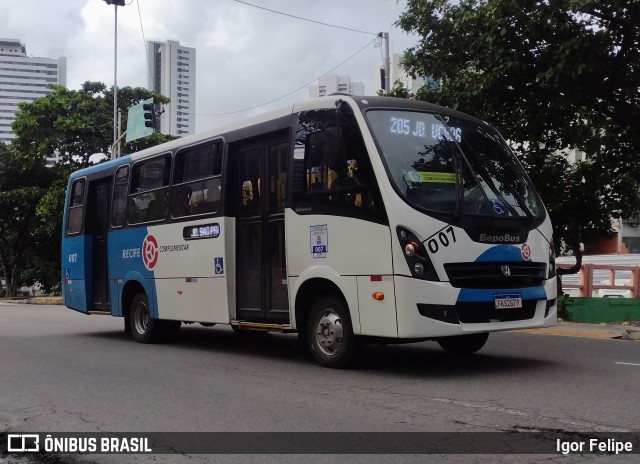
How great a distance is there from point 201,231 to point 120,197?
9.88ft

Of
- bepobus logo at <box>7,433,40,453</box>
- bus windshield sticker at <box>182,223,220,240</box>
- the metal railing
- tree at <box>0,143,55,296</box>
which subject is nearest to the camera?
bepobus logo at <box>7,433,40,453</box>

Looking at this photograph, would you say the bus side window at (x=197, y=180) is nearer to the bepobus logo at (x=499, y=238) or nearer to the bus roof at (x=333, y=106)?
the bus roof at (x=333, y=106)

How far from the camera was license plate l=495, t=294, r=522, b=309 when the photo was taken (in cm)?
786

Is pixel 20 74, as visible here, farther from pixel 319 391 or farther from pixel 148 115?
pixel 319 391

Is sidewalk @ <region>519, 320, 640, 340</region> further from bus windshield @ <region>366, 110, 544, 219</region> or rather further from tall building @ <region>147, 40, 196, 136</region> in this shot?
tall building @ <region>147, 40, 196, 136</region>

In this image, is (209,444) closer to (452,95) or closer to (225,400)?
(225,400)

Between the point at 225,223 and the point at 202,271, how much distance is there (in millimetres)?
Result: 908

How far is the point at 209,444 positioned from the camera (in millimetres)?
5289

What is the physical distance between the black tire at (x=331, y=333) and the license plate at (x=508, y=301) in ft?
5.11

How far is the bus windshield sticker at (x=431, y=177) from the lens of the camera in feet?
25.7

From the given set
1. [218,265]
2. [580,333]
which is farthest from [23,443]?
[580,333]

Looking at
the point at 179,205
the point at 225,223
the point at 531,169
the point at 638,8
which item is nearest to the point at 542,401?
the point at 225,223

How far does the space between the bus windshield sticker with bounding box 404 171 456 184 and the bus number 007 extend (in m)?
0.57

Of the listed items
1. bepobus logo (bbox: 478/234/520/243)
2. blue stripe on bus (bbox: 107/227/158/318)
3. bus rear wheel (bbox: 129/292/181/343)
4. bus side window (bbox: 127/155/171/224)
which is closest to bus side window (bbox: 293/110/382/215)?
bepobus logo (bbox: 478/234/520/243)
